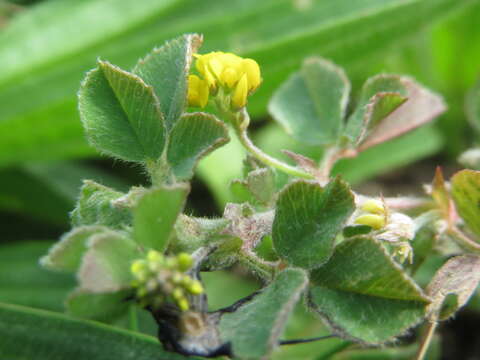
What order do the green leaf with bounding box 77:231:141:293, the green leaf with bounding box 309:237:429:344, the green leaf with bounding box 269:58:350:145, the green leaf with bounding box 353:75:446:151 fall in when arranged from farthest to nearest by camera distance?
1. the green leaf with bounding box 269:58:350:145
2. the green leaf with bounding box 353:75:446:151
3. the green leaf with bounding box 309:237:429:344
4. the green leaf with bounding box 77:231:141:293

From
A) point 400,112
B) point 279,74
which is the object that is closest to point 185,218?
point 400,112

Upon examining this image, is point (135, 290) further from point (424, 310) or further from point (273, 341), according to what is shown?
point (424, 310)

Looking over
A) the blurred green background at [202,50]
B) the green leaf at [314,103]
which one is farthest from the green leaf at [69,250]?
the blurred green background at [202,50]

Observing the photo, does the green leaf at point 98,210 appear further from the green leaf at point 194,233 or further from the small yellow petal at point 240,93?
the small yellow petal at point 240,93

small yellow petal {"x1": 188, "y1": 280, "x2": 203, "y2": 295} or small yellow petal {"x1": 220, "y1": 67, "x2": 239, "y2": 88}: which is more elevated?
small yellow petal {"x1": 220, "y1": 67, "x2": 239, "y2": 88}

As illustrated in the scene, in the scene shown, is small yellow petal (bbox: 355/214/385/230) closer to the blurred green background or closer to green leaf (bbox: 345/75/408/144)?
green leaf (bbox: 345/75/408/144)

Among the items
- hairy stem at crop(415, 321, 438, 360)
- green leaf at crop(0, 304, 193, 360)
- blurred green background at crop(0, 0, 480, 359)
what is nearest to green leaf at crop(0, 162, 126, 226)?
blurred green background at crop(0, 0, 480, 359)

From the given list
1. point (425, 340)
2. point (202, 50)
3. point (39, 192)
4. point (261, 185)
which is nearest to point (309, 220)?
point (261, 185)
